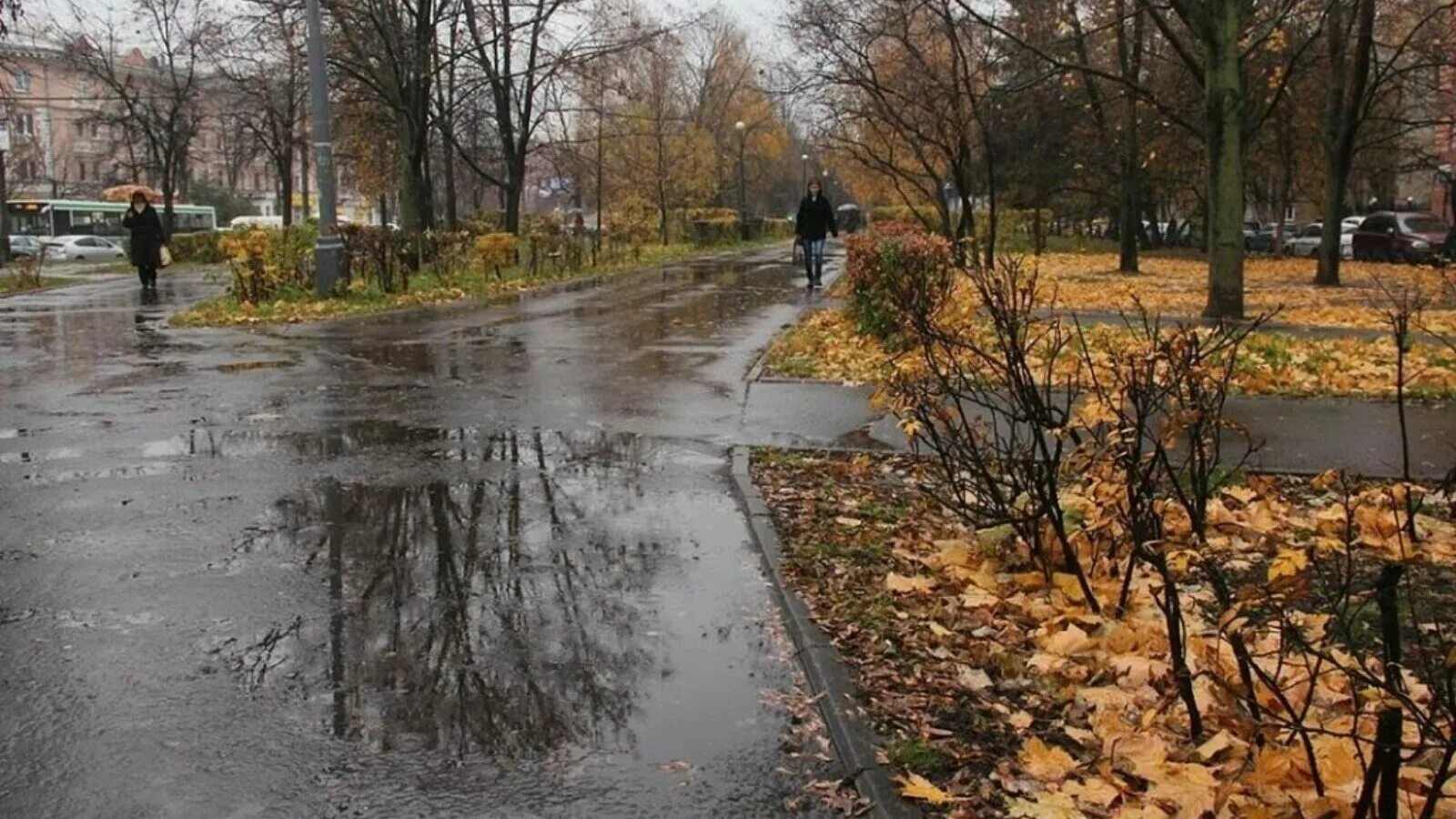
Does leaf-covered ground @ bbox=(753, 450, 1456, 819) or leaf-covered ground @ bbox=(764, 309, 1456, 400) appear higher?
leaf-covered ground @ bbox=(764, 309, 1456, 400)

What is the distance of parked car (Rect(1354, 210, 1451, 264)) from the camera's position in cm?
3338

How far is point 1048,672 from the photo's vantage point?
402cm

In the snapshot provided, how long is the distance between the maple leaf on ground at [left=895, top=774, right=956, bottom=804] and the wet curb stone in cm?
3

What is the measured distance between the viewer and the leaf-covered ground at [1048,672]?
304cm

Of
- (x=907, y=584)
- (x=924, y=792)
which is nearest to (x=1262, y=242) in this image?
(x=907, y=584)

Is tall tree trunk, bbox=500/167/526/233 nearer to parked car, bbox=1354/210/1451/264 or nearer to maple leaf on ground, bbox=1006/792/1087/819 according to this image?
parked car, bbox=1354/210/1451/264

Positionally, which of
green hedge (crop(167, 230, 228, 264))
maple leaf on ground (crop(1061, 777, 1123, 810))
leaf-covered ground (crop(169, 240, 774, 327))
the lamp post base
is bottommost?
maple leaf on ground (crop(1061, 777, 1123, 810))

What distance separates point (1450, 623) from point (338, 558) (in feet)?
14.5

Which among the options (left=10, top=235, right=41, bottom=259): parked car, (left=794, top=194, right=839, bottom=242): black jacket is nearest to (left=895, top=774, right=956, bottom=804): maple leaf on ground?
(left=794, top=194, right=839, bottom=242): black jacket

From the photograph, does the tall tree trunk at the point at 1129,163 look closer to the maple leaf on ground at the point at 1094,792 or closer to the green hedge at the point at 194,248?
the maple leaf on ground at the point at 1094,792

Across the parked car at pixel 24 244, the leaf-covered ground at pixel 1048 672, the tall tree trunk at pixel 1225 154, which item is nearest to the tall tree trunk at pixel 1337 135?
the tall tree trunk at pixel 1225 154

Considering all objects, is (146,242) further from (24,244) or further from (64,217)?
(64,217)

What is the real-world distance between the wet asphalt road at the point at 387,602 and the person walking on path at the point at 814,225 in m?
10.9

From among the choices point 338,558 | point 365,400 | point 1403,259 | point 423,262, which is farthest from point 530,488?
point 1403,259
